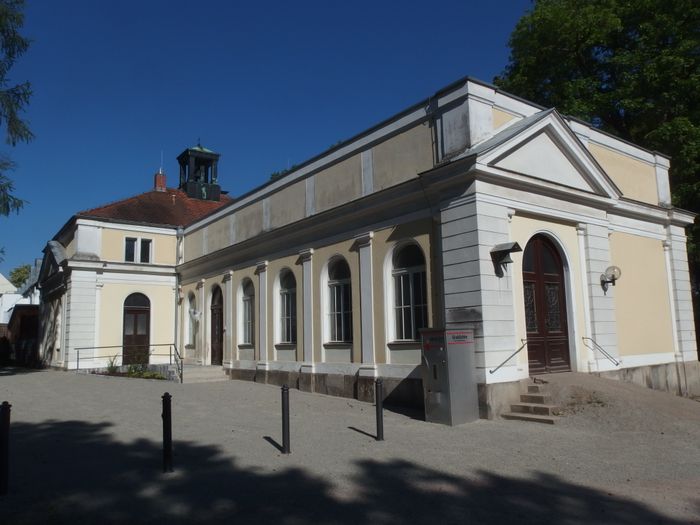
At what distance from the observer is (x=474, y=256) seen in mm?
10859

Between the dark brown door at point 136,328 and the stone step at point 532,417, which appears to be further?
the dark brown door at point 136,328

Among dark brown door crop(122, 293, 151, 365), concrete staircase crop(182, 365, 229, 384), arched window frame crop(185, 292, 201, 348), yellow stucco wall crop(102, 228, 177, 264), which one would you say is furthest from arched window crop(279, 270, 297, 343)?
yellow stucco wall crop(102, 228, 177, 264)

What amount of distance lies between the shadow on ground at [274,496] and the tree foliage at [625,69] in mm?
15138

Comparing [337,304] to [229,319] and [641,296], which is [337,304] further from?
[641,296]

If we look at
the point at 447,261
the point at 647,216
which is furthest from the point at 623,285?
the point at 447,261

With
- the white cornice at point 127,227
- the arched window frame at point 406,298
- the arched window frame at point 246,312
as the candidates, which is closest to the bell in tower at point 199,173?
the white cornice at point 127,227

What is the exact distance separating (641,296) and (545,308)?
419 centimetres

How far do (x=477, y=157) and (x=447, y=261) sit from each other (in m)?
2.05

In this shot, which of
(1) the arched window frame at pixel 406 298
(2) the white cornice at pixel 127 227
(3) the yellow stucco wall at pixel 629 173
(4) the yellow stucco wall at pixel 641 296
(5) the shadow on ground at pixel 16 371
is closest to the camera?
(1) the arched window frame at pixel 406 298

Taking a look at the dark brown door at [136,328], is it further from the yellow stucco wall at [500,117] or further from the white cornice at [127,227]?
the yellow stucco wall at [500,117]

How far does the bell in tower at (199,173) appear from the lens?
103ft

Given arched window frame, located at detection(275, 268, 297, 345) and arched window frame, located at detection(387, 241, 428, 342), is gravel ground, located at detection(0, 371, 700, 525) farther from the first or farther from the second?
arched window frame, located at detection(275, 268, 297, 345)

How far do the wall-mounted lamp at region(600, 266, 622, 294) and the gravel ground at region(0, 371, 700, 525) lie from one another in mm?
2677

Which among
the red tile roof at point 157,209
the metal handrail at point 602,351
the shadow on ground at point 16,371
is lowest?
the shadow on ground at point 16,371
